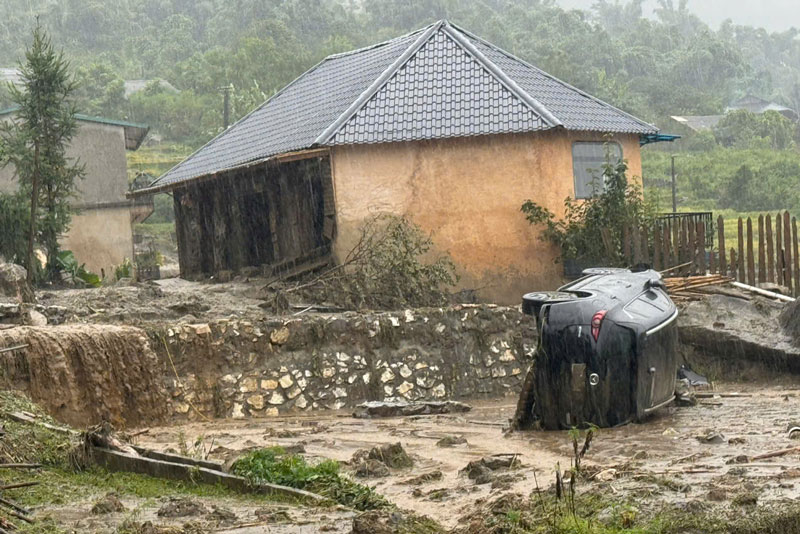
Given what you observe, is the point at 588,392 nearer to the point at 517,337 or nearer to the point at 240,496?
the point at 240,496

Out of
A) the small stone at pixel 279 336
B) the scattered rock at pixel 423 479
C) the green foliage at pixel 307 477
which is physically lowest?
the scattered rock at pixel 423 479

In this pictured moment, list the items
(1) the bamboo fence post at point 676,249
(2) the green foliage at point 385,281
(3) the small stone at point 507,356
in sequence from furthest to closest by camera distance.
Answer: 1. (1) the bamboo fence post at point 676,249
2. (2) the green foliage at point 385,281
3. (3) the small stone at point 507,356

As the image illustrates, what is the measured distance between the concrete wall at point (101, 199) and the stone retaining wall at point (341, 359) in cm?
2074

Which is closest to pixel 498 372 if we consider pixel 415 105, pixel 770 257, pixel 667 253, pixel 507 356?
pixel 507 356

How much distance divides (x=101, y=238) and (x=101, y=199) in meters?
1.44

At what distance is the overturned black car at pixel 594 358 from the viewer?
10.5 metres

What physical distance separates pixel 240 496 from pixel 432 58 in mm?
17611

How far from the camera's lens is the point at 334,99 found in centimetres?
2438

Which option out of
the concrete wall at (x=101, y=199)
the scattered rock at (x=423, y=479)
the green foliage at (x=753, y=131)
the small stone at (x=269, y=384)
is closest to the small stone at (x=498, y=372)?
the small stone at (x=269, y=384)

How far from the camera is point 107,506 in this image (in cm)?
717

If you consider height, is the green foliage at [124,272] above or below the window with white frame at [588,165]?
below

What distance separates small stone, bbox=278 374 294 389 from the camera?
14641 millimetres

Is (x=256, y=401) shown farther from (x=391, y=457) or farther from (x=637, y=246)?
(x=637, y=246)

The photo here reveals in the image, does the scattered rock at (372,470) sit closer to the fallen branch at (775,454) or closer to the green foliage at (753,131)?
the fallen branch at (775,454)
